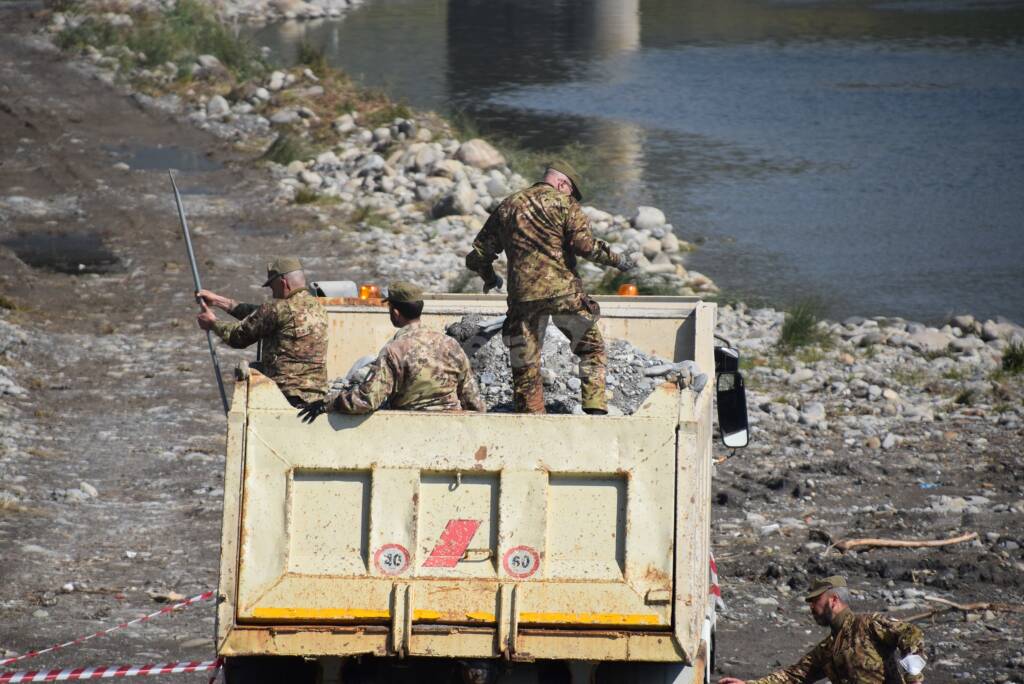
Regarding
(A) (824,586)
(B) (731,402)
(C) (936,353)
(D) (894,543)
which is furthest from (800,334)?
(A) (824,586)

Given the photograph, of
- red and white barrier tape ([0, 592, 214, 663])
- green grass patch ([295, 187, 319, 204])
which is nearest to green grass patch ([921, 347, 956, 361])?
red and white barrier tape ([0, 592, 214, 663])

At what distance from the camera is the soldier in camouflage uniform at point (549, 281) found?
7.57 m

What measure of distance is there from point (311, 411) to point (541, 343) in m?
2.18

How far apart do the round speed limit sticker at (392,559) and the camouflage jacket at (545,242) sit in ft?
7.60

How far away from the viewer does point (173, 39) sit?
1387 inches

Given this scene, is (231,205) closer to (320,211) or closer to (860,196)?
(320,211)

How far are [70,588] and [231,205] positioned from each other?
44.7 feet

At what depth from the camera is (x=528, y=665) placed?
5.75 meters

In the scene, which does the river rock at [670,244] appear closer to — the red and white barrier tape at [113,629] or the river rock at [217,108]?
the river rock at [217,108]

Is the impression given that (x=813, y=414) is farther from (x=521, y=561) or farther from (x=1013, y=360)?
(x=521, y=561)

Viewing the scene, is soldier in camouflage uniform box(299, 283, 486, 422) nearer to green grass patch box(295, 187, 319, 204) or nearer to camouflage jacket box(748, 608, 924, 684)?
camouflage jacket box(748, 608, 924, 684)

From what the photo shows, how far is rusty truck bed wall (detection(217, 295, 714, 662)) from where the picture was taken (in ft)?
18.2

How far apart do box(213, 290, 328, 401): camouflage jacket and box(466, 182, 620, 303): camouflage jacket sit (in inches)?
42.7

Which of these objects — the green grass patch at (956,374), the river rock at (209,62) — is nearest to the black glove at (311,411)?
the green grass patch at (956,374)
